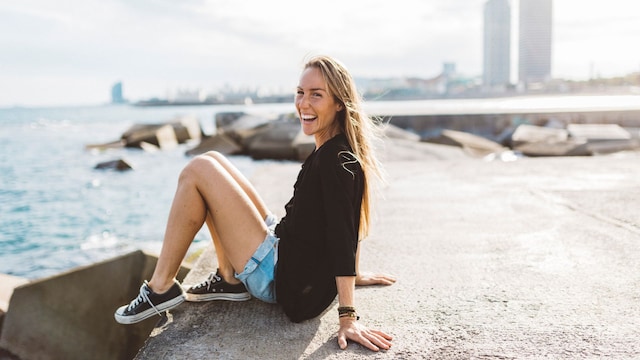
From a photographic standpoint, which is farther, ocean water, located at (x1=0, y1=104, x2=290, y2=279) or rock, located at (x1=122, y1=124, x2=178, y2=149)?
rock, located at (x1=122, y1=124, x2=178, y2=149)

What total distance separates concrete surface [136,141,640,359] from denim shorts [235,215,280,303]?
137 mm

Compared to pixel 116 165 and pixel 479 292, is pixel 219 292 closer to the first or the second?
pixel 479 292

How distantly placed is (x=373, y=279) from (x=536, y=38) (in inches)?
5063

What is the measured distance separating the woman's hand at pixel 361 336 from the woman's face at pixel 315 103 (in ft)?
2.73

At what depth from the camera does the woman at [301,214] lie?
7.92 ft

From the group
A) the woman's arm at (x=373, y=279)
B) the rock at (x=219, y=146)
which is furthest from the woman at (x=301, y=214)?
the rock at (x=219, y=146)

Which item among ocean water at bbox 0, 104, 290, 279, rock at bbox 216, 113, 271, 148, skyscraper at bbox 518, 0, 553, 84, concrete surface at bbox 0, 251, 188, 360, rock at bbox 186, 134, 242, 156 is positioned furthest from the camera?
skyscraper at bbox 518, 0, 553, 84

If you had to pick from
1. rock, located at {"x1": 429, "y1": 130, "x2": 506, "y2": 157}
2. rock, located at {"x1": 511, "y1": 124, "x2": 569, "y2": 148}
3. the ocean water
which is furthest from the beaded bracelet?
rock, located at {"x1": 511, "y1": 124, "x2": 569, "y2": 148}

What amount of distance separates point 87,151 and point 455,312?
24253 mm

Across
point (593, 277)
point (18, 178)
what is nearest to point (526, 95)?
point (18, 178)

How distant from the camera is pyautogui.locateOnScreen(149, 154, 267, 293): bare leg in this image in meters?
2.49

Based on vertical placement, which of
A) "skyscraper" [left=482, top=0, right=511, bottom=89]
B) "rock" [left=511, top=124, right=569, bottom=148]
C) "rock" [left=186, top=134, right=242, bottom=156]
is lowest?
"rock" [left=186, top=134, right=242, bottom=156]

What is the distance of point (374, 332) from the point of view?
2336mm

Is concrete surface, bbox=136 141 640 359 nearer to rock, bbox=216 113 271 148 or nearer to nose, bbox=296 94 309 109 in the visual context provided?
nose, bbox=296 94 309 109
